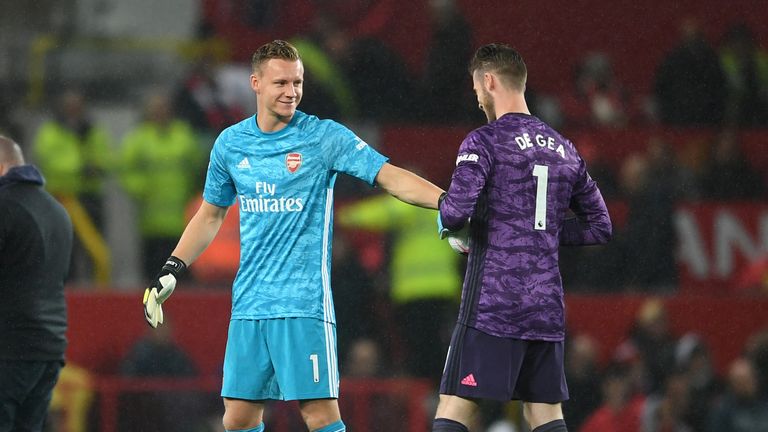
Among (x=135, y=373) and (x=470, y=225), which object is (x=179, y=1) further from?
(x=470, y=225)

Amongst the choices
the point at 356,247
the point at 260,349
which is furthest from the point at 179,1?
the point at 260,349

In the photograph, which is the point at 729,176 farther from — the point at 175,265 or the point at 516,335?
the point at 175,265

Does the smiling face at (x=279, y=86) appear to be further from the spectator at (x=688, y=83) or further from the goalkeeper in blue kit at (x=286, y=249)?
the spectator at (x=688, y=83)

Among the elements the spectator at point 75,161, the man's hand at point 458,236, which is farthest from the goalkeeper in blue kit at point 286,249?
the spectator at point 75,161

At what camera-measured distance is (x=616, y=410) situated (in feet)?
28.5

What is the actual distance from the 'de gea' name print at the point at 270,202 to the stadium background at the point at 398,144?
3.34 meters

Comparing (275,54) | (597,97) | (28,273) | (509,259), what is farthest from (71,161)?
(509,259)

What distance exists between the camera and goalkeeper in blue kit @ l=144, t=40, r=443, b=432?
16.7ft

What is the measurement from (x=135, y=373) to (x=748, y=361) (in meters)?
4.00

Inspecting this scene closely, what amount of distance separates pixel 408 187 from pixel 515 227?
1.44 ft

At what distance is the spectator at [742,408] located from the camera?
8.67m

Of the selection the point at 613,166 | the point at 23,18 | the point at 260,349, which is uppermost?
the point at 23,18

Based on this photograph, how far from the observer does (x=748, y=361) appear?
905 cm

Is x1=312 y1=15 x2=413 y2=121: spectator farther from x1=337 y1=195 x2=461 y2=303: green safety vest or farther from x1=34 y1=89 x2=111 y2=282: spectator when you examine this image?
x1=34 y1=89 x2=111 y2=282: spectator
